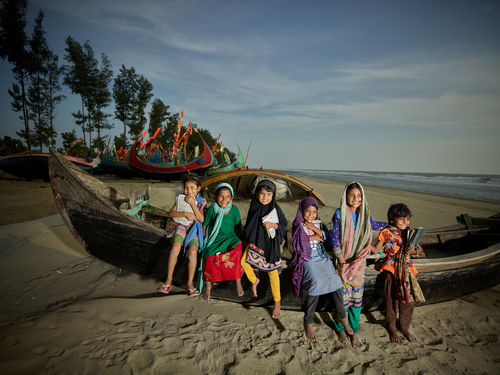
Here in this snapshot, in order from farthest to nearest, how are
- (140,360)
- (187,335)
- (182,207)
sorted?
(182,207)
(187,335)
(140,360)

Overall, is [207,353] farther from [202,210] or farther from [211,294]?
[202,210]

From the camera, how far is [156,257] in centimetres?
271

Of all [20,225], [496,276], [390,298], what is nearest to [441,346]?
[390,298]

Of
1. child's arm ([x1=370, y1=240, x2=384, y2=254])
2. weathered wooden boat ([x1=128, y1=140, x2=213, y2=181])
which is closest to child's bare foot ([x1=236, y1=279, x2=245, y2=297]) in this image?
child's arm ([x1=370, y1=240, x2=384, y2=254])

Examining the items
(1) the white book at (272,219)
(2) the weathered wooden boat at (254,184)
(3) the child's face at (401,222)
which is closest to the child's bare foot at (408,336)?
(3) the child's face at (401,222)

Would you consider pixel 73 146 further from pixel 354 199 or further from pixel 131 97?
pixel 354 199

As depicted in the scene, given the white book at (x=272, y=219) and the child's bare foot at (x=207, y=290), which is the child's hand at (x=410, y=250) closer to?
the white book at (x=272, y=219)

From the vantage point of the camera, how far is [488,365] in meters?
1.97

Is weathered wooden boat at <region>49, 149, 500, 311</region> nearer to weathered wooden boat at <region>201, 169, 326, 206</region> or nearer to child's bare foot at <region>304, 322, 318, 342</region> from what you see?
child's bare foot at <region>304, 322, 318, 342</region>

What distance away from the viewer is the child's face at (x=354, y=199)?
7.45ft

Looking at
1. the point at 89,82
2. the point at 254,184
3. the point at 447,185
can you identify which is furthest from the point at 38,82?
the point at 447,185

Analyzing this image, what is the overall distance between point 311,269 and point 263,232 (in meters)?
0.59

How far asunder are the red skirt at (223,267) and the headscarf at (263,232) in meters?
0.25

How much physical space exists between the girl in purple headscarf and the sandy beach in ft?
1.03
